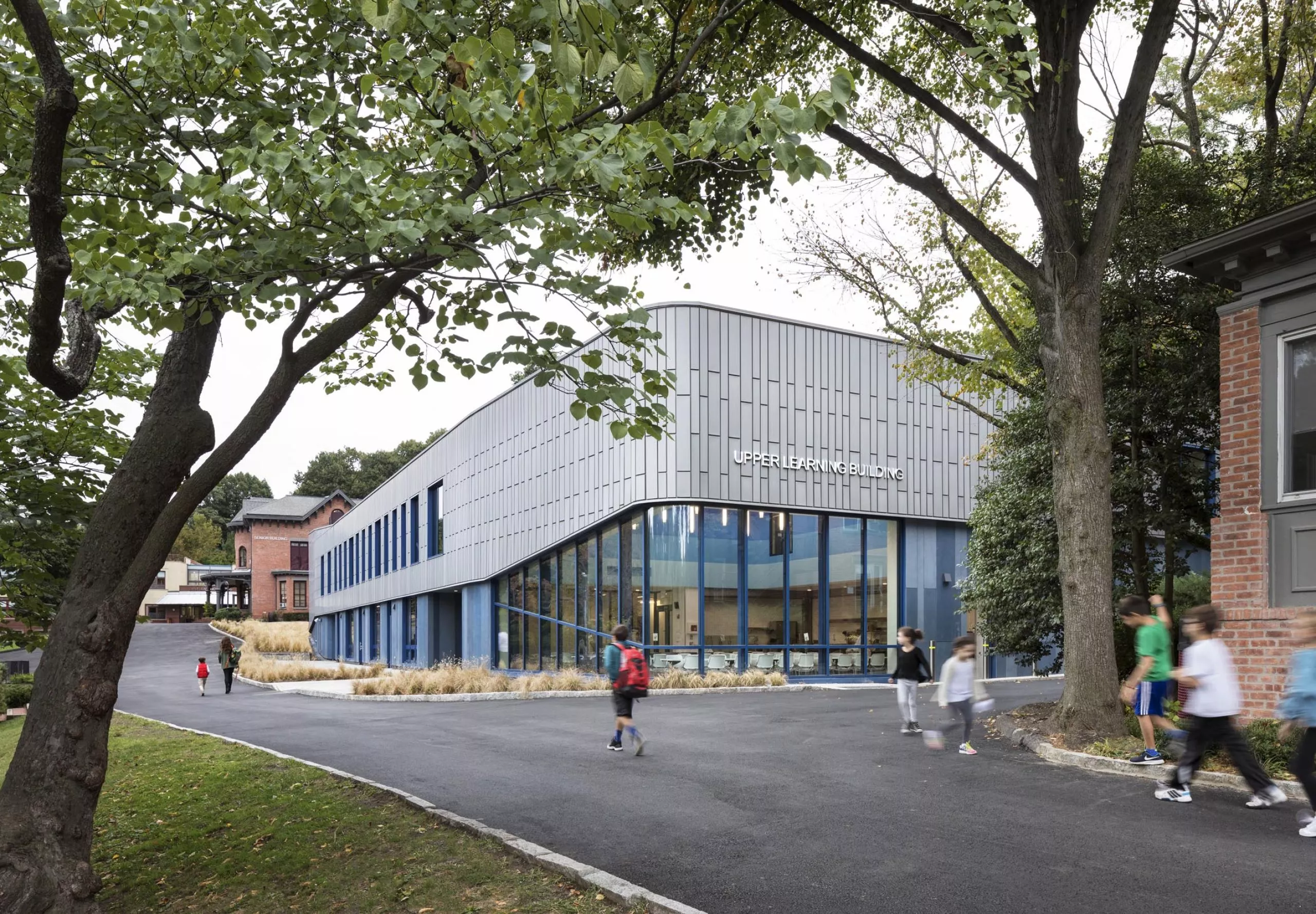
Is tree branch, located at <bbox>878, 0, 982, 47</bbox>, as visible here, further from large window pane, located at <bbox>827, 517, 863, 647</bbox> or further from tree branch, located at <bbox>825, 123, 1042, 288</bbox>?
large window pane, located at <bbox>827, 517, 863, 647</bbox>

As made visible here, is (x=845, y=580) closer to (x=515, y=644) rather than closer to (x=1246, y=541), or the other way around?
(x=515, y=644)

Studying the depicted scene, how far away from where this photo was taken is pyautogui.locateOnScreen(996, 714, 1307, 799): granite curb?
8906 millimetres

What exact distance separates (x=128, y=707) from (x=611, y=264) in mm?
19277

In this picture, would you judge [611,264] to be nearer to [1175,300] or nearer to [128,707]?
[1175,300]

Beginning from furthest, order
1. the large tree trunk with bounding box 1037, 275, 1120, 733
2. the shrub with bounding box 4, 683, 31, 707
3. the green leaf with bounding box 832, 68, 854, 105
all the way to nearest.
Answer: the shrub with bounding box 4, 683, 31, 707 → the large tree trunk with bounding box 1037, 275, 1120, 733 → the green leaf with bounding box 832, 68, 854, 105

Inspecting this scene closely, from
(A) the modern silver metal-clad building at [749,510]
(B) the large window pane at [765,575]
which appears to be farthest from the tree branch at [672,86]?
(B) the large window pane at [765,575]

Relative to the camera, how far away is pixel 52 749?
644 centimetres

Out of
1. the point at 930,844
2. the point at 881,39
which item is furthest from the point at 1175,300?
the point at 930,844

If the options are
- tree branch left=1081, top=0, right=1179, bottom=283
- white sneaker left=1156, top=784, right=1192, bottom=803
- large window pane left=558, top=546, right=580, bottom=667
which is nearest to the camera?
white sneaker left=1156, top=784, right=1192, bottom=803

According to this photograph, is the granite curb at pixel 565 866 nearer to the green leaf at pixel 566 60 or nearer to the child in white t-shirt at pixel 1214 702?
the green leaf at pixel 566 60

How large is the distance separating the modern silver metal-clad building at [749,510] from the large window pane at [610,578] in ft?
0.19

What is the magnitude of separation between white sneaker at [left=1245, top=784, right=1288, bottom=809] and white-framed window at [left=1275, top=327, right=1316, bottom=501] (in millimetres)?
4048

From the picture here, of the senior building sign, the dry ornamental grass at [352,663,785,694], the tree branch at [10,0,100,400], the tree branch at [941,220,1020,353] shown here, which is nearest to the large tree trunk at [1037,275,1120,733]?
the tree branch at [941,220,1020,353]

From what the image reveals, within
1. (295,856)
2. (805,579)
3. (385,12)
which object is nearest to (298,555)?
(805,579)
